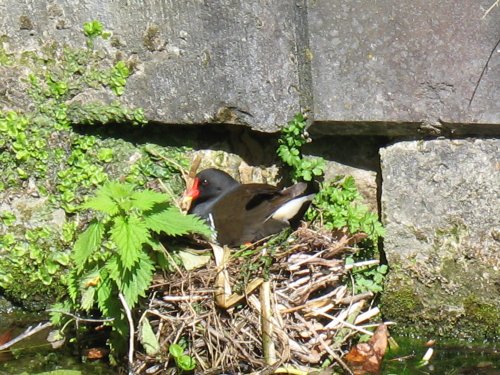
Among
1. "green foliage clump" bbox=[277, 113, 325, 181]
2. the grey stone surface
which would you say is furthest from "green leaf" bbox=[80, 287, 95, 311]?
the grey stone surface

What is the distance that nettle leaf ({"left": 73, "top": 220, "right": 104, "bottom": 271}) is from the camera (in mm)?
4234

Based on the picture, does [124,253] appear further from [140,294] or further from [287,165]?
[287,165]

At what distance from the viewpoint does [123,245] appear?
407 centimetres

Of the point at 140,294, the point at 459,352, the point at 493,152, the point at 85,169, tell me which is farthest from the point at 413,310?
the point at 85,169

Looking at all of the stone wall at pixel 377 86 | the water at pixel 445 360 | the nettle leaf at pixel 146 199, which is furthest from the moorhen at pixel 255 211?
the water at pixel 445 360

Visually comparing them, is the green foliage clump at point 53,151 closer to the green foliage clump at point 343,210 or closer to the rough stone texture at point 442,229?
the green foliage clump at point 343,210

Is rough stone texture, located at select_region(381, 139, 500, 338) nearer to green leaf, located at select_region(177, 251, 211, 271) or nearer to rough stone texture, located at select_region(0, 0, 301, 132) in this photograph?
rough stone texture, located at select_region(0, 0, 301, 132)

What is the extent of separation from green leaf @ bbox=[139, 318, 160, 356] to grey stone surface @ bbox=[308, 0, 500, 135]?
1102 mm

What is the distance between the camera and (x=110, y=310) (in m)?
4.34

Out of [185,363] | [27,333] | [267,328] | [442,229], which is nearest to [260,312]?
[267,328]

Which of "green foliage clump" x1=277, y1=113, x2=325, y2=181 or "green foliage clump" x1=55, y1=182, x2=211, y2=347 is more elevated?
"green foliage clump" x1=277, y1=113, x2=325, y2=181

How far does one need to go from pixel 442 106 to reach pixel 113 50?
1.38m

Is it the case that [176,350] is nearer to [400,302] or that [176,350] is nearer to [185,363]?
[185,363]

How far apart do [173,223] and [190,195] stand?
0.67 meters
